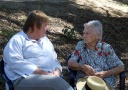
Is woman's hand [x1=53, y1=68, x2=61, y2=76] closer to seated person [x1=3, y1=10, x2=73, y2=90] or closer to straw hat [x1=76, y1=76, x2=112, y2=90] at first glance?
seated person [x1=3, y1=10, x2=73, y2=90]

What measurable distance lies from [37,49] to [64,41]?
323 centimetres

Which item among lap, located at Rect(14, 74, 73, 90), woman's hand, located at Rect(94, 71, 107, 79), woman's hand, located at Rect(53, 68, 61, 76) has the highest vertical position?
lap, located at Rect(14, 74, 73, 90)

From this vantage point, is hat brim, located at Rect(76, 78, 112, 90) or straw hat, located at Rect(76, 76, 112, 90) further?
hat brim, located at Rect(76, 78, 112, 90)

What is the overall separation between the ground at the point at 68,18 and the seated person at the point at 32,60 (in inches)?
68.1

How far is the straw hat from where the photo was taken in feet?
12.3

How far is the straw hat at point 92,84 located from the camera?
374 centimetres

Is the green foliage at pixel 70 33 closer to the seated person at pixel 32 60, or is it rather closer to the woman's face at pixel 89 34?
the woman's face at pixel 89 34

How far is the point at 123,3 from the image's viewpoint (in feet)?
37.2

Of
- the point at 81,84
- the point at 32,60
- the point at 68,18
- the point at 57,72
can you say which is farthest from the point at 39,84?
the point at 68,18

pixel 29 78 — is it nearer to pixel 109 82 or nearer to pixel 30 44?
pixel 30 44

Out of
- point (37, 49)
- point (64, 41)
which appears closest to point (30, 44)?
point (37, 49)

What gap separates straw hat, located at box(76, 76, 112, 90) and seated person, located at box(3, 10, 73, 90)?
31 cm

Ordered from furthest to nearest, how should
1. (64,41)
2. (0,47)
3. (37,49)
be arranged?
1. (64,41)
2. (0,47)
3. (37,49)

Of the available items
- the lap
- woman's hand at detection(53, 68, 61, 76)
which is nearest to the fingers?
woman's hand at detection(53, 68, 61, 76)
